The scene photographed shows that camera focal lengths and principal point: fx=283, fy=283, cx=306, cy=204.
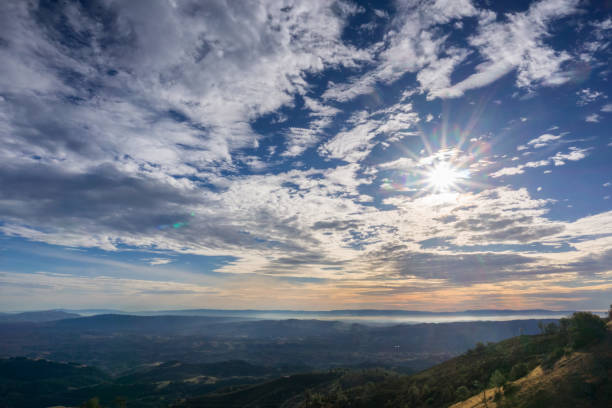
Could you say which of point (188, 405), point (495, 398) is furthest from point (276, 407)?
point (495, 398)

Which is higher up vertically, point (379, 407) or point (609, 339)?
point (609, 339)

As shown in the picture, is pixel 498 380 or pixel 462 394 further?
pixel 462 394

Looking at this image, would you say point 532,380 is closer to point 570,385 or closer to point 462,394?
point 570,385

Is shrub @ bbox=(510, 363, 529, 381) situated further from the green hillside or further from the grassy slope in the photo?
the grassy slope

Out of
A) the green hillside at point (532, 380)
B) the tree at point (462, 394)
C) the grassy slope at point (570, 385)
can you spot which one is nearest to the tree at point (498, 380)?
the green hillside at point (532, 380)

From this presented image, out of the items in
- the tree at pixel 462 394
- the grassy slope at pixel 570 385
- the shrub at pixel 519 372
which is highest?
the grassy slope at pixel 570 385

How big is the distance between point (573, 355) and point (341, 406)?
50135 millimetres

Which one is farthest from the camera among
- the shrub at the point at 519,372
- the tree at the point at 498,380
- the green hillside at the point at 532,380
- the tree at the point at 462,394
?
the tree at the point at 462,394

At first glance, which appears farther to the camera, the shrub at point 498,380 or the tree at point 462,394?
the tree at point 462,394

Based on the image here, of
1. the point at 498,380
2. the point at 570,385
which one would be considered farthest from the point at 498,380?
the point at 570,385

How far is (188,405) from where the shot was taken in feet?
477

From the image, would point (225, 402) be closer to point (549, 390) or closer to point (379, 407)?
point (379, 407)

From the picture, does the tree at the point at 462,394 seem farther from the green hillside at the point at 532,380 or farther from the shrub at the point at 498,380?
the shrub at the point at 498,380

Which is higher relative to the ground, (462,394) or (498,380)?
(498,380)
